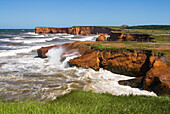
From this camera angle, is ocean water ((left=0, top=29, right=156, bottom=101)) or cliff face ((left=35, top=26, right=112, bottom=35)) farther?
cliff face ((left=35, top=26, right=112, bottom=35))

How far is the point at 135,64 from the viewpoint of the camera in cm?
1767

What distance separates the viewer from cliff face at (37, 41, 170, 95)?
1359 cm

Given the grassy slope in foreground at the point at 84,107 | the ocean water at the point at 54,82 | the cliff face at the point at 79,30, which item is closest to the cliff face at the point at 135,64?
the ocean water at the point at 54,82

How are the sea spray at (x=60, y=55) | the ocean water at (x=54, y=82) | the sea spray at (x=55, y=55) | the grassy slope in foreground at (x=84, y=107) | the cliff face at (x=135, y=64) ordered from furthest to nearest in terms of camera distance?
the sea spray at (x=55, y=55)
the sea spray at (x=60, y=55)
the cliff face at (x=135, y=64)
the ocean water at (x=54, y=82)
the grassy slope in foreground at (x=84, y=107)

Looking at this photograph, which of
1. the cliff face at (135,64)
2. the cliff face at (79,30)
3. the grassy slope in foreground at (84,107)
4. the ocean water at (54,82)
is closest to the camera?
the grassy slope in foreground at (84,107)

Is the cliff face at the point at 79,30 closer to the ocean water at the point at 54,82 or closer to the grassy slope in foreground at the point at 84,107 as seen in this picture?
the ocean water at the point at 54,82

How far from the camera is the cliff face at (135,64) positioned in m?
13.6

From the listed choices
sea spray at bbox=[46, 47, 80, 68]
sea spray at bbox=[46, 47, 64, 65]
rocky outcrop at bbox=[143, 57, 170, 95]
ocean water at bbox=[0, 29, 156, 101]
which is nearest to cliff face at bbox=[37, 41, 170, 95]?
rocky outcrop at bbox=[143, 57, 170, 95]

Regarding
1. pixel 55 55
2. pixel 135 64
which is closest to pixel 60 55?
pixel 55 55

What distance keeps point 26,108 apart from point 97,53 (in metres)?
15.6

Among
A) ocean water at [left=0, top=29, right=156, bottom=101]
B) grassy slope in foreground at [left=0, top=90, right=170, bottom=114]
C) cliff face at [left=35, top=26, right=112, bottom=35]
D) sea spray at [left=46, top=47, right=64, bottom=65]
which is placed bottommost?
cliff face at [left=35, top=26, right=112, bottom=35]

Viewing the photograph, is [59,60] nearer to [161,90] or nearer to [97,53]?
[97,53]

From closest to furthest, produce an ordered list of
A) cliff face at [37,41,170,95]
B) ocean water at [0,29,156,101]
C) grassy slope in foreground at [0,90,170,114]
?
grassy slope in foreground at [0,90,170,114], ocean water at [0,29,156,101], cliff face at [37,41,170,95]

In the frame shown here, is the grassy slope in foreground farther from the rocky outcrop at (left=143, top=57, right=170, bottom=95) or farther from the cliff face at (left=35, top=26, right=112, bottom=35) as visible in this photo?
the cliff face at (left=35, top=26, right=112, bottom=35)
